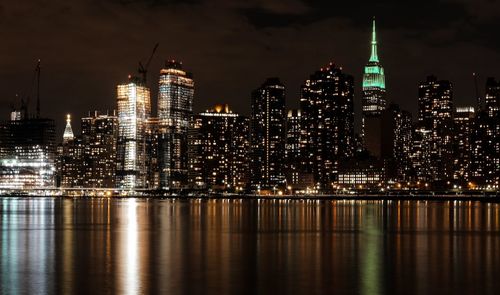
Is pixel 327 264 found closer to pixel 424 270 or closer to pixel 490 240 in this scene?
pixel 424 270

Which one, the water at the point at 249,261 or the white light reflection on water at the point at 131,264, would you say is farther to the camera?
the water at the point at 249,261

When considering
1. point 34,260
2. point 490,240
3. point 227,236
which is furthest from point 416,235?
point 34,260

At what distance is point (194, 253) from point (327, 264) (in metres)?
9.49

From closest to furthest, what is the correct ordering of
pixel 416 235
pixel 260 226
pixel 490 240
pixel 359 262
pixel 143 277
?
1. pixel 143 277
2. pixel 359 262
3. pixel 490 240
4. pixel 416 235
5. pixel 260 226

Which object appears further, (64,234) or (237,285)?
(64,234)

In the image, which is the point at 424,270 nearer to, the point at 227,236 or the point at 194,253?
the point at 194,253

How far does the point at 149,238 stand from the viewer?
60.3 m

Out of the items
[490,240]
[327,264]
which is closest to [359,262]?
[327,264]

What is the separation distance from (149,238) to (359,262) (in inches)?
842

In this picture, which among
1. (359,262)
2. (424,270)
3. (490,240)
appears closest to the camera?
(424,270)

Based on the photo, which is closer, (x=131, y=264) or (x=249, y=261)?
(x=131, y=264)

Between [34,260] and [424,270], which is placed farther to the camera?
[34,260]

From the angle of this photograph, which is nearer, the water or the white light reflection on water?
the white light reflection on water

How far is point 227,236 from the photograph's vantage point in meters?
62.4
